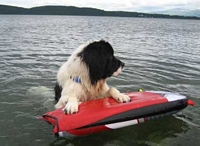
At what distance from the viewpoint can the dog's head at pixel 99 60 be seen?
5781 millimetres

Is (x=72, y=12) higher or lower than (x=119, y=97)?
higher

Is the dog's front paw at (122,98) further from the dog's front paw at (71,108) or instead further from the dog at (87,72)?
the dog's front paw at (71,108)

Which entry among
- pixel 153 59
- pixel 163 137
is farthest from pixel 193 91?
pixel 153 59

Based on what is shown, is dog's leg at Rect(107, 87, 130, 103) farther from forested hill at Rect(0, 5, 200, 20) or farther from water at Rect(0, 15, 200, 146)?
forested hill at Rect(0, 5, 200, 20)

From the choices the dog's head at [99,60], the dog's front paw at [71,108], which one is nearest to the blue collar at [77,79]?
the dog's head at [99,60]

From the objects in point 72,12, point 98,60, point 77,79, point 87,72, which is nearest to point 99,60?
point 98,60

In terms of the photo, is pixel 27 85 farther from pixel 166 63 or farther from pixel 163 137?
pixel 166 63

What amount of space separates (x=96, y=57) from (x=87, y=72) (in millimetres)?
372

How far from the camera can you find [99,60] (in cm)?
582

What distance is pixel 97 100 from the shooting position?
598cm

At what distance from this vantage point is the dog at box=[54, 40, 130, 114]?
580 cm

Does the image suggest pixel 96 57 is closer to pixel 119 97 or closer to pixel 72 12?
pixel 119 97

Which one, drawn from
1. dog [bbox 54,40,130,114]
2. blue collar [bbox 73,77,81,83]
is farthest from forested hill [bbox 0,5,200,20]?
blue collar [bbox 73,77,81,83]

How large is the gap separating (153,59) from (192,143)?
998cm
